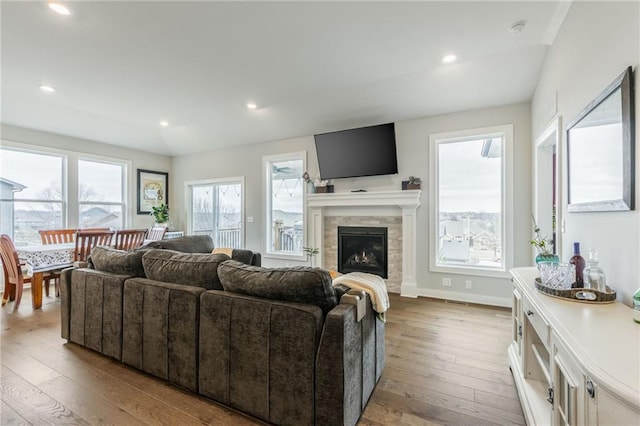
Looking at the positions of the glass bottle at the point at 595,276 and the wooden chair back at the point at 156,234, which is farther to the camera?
the wooden chair back at the point at 156,234

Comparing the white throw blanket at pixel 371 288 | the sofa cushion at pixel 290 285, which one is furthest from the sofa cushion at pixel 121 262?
the white throw blanket at pixel 371 288

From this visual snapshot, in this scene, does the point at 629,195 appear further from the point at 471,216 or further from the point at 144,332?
the point at 144,332

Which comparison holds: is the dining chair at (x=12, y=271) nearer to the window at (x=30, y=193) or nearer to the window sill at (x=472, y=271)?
the window at (x=30, y=193)

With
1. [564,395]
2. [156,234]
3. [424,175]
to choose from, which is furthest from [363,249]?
[156,234]

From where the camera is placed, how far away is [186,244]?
13.2 feet

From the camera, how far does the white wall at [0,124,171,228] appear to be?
463 centimetres

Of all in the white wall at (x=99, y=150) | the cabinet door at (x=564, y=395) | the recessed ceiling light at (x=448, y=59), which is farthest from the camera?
the white wall at (x=99, y=150)

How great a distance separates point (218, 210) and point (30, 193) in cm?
307

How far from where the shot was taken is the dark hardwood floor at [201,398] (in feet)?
5.65

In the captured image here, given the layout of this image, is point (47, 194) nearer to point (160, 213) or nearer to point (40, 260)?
point (160, 213)

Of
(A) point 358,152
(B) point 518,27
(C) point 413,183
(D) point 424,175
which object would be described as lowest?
(C) point 413,183

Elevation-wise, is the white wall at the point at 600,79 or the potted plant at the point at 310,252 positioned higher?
the white wall at the point at 600,79

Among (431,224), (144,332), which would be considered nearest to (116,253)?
(144,332)

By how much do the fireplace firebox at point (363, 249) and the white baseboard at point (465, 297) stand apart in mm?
574
